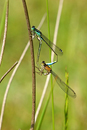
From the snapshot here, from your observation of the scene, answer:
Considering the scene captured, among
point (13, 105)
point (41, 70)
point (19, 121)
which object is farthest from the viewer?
point (13, 105)

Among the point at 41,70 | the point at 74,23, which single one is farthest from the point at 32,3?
the point at 41,70

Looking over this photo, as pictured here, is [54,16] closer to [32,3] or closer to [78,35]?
[32,3]

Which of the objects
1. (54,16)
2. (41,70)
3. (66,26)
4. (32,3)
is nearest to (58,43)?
(66,26)

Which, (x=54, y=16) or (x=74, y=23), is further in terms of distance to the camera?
(x=54, y=16)

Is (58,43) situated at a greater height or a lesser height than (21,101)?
greater

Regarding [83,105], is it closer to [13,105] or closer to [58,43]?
[13,105]

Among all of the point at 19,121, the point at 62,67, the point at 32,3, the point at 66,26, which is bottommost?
the point at 19,121

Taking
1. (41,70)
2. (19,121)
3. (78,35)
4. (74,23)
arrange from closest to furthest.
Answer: (41,70)
(19,121)
(74,23)
(78,35)
